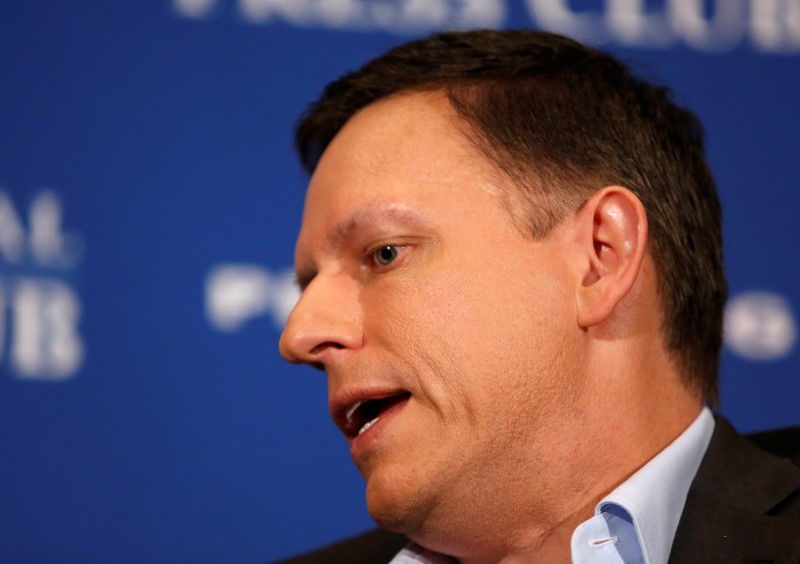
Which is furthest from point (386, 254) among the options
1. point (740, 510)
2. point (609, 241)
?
point (740, 510)

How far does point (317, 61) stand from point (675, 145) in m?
0.90

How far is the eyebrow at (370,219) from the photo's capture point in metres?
1.33

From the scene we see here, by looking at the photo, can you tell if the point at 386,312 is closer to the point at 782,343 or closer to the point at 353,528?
the point at 353,528

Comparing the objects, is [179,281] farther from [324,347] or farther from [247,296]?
[324,347]

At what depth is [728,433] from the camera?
1.45 metres

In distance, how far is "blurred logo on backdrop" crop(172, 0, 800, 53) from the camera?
211 cm

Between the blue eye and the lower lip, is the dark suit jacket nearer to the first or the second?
the lower lip

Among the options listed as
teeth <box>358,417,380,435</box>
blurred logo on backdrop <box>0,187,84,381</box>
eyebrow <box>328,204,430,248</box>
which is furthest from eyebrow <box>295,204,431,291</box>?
blurred logo on backdrop <box>0,187,84,381</box>

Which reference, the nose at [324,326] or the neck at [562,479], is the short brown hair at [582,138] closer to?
the neck at [562,479]

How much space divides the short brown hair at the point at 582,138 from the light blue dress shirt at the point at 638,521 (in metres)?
0.20

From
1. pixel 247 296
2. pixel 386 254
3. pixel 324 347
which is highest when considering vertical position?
pixel 247 296

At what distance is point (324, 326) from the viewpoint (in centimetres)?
134

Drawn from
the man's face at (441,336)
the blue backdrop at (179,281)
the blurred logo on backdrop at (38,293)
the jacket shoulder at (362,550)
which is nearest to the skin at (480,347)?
the man's face at (441,336)

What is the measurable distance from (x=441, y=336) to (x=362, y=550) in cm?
62
